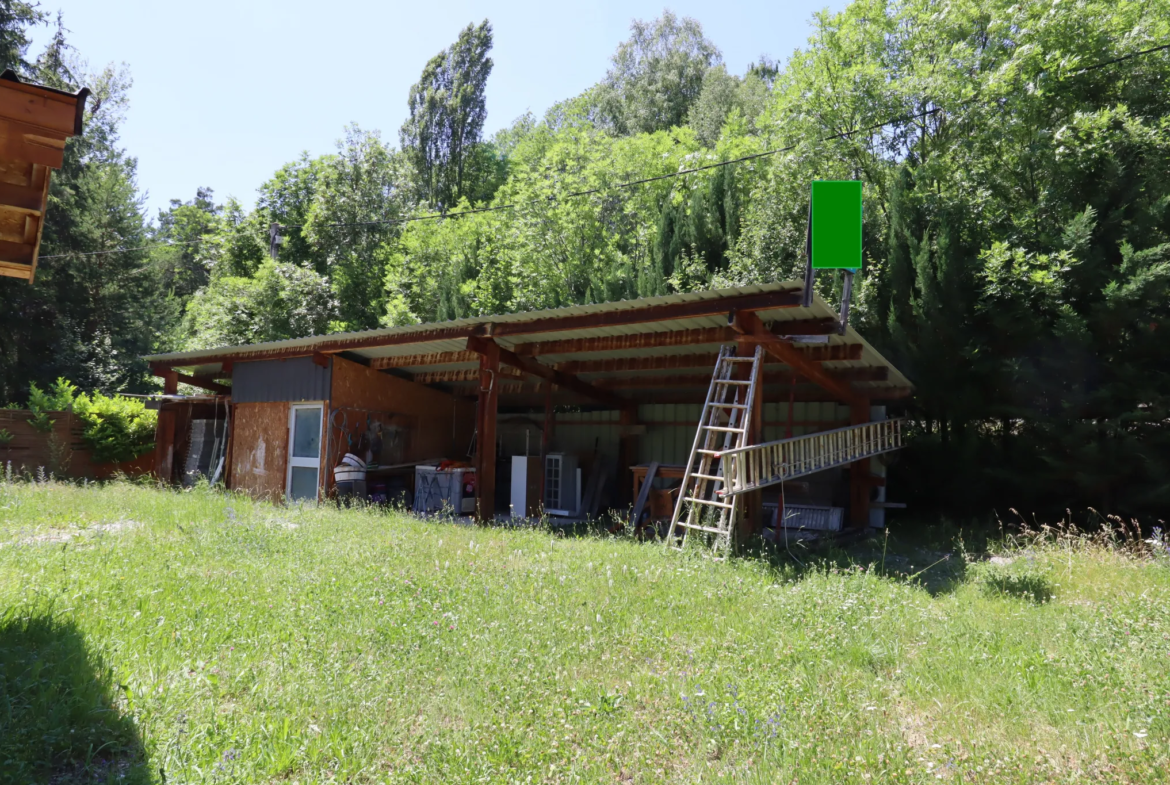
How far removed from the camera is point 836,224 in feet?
26.3

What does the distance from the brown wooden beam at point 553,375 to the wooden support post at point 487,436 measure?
4.7 inches

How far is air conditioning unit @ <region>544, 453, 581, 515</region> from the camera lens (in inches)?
472

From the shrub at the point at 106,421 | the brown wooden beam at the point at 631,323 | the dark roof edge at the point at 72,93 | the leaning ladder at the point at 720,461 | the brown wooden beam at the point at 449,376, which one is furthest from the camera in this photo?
the shrub at the point at 106,421

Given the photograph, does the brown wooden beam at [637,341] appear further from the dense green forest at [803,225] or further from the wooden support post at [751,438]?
the dense green forest at [803,225]

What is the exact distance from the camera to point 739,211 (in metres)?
16.0

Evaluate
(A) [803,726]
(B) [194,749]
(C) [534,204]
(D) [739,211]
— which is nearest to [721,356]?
(A) [803,726]

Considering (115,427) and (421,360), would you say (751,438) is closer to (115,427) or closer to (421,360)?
(421,360)

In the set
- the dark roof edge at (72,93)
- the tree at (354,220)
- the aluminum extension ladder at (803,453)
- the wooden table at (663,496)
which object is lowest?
the wooden table at (663,496)

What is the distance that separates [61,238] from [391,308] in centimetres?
994

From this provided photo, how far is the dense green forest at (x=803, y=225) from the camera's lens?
9.95 m

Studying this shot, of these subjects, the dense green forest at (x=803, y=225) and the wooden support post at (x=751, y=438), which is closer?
the wooden support post at (x=751, y=438)

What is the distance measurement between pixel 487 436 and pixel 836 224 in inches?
214

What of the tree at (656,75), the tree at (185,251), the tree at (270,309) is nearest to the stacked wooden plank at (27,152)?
the tree at (270,309)

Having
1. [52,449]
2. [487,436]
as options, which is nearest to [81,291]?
[52,449]
